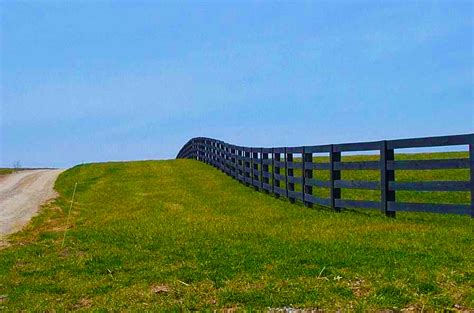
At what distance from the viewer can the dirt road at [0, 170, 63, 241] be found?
661 inches

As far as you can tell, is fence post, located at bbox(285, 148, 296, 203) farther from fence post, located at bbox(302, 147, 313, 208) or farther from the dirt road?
the dirt road

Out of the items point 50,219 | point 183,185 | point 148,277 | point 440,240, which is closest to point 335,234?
point 440,240

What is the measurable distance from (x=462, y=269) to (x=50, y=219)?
12875 mm

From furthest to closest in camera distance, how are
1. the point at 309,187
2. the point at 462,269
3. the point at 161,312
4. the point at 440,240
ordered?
the point at 309,187 < the point at 440,240 < the point at 462,269 < the point at 161,312

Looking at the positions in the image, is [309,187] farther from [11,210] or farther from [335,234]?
[11,210]

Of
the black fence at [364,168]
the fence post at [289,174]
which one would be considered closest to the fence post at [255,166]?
the black fence at [364,168]

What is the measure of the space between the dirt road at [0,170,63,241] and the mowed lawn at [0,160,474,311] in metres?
0.76

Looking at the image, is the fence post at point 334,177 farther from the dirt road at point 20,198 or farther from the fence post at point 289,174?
the dirt road at point 20,198

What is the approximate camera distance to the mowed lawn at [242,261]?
6875 millimetres

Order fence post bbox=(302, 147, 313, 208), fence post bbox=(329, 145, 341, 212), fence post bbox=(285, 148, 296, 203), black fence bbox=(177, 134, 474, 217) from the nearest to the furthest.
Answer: black fence bbox=(177, 134, 474, 217)
fence post bbox=(329, 145, 341, 212)
fence post bbox=(302, 147, 313, 208)
fence post bbox=(285, 148, 296, 203)

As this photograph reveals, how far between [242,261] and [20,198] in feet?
54.4

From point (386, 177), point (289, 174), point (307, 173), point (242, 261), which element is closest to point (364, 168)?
point (386, 177)

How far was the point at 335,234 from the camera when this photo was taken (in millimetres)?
10914

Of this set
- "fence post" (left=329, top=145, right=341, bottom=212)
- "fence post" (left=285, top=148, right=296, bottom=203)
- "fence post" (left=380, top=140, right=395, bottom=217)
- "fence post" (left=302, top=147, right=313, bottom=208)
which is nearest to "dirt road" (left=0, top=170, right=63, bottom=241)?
"fence post" (left=285, top=148, right=296, bottom=203)
